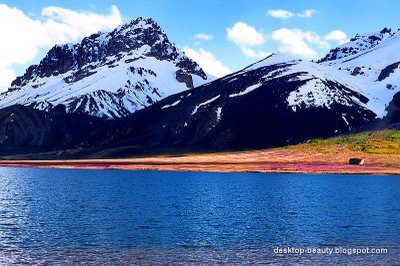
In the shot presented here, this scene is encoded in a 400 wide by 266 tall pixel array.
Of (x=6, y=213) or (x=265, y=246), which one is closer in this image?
(x=265, y=246)

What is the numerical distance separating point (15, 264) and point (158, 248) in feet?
44.1

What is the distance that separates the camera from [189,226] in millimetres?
63094

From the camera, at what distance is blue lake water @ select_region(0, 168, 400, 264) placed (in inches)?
1853

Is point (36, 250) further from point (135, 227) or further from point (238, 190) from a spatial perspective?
point (238, 190)

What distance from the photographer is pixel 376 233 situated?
59531 mm

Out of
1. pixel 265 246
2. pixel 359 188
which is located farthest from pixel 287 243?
pixel 359 188

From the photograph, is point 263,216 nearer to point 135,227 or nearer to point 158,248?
point 135,227

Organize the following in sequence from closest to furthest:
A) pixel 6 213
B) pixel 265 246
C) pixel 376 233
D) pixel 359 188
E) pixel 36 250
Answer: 1. pixel 36 250
2. pixel 265 246
3. pixel 376 233
4. pixel 6 213
5. pixel 359 188

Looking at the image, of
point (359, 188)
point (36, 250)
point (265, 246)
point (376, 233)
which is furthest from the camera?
point (359, 188)

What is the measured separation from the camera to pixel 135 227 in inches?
2441

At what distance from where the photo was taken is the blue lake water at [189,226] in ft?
154

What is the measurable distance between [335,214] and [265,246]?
27.5 m

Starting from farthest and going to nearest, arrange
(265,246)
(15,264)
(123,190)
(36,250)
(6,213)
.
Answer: (123,190) < (6,213) < (265,246) < (36,250) < (15,264)

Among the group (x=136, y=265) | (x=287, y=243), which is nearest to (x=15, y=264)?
(x=136, y=265)
